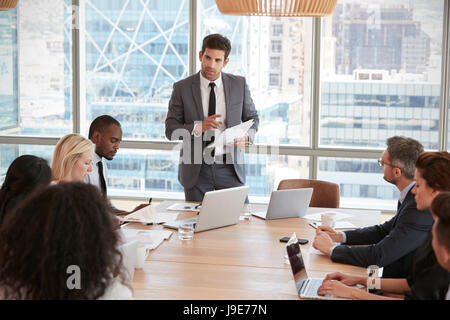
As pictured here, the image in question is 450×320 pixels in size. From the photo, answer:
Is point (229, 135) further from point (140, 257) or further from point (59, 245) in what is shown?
point (59, 245)

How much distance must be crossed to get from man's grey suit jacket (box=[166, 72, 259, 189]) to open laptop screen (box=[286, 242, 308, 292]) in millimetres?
1895

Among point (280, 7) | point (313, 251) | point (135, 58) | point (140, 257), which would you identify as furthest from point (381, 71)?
point (140, 257)

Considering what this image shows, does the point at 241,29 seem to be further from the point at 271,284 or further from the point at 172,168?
the point at 271,284

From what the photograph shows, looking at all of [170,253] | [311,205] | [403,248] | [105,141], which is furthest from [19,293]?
[311,205]

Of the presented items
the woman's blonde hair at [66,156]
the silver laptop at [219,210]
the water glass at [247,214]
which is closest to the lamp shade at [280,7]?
the silver laptop at [219,210]

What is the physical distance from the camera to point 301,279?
2537 millimetres

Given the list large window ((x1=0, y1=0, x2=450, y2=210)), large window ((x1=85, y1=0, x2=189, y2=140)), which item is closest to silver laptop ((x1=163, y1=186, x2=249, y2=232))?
large window ((x1=0, y1=0, x2=450, y2=210))

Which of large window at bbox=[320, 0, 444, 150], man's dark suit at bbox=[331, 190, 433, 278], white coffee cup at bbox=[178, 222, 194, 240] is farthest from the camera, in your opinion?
large window at bbox=[320, 0, 444, 150]

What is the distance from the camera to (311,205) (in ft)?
15.1

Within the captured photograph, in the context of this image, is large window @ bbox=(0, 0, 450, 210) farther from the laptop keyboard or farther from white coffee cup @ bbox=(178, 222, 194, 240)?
the laptop keyboard

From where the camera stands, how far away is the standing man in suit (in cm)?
449

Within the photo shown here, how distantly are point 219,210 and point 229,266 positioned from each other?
2.32 ft

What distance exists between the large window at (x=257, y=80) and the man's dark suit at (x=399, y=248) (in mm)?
3377

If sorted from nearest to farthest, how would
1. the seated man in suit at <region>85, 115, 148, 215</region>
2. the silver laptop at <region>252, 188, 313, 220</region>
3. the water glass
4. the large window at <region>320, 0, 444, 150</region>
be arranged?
1. the silver laptop at <region>252, 188, 313, 220</region>
2. the water glass
3. the seated man in suit at <region>85, 115, 148, 215</region>
4. the large window at <region>320, 0, 444, 150</region>
